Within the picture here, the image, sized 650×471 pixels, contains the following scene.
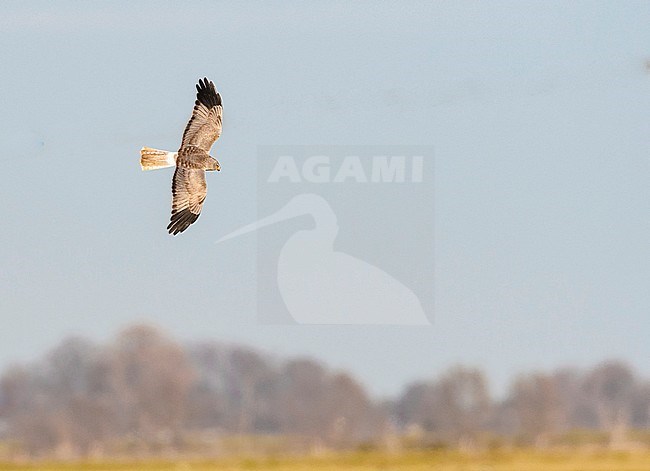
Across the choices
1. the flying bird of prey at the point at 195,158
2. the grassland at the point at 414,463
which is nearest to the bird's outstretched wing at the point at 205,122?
the flying bird of prey at the point at 195,158

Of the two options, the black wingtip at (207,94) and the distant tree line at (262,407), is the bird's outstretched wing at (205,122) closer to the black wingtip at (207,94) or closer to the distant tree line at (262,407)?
the black wingtip at (207,94)

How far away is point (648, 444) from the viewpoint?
68.9 m

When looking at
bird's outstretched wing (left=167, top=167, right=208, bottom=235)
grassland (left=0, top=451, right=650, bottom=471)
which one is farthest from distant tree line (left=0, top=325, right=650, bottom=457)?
bird's outstretched wing (left=167, top=167, right=208, bottom=235)

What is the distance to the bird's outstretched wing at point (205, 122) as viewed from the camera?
24.5 metres

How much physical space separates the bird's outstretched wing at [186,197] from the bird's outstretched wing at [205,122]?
462 millimetres

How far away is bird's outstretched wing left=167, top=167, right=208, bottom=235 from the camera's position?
24.7 meters

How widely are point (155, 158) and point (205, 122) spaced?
3.92ft

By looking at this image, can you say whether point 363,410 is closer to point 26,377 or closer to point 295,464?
point 295,464

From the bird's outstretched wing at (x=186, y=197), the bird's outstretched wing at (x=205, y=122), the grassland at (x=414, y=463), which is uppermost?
the bird's outstretched wing at (x=205, y=122)

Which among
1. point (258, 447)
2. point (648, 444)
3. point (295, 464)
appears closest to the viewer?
point (295, 464)

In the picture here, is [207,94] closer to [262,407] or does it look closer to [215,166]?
[215,166]

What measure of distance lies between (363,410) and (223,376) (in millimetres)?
11600

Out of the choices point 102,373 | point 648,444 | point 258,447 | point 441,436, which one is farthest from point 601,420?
point 102,373

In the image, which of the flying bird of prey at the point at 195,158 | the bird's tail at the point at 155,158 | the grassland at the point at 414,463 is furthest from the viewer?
the grassland at the point at 414,463
